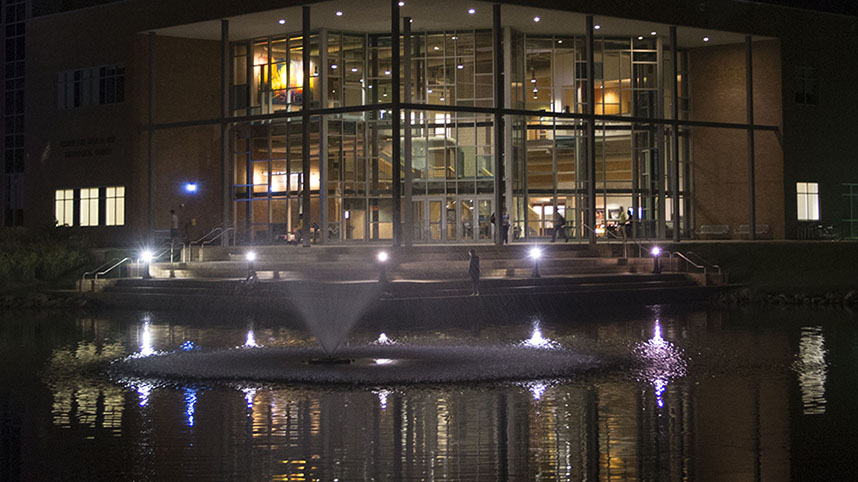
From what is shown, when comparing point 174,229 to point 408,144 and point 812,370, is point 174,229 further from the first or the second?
point 812,370

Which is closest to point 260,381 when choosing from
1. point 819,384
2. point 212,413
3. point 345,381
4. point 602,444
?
point 345,381

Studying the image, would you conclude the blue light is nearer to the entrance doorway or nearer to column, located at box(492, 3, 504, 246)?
column, located at box(492, 3, 504, 246)

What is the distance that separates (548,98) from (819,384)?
110 ft

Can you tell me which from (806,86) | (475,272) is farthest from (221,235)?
(806,86)

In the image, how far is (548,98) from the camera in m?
45.5

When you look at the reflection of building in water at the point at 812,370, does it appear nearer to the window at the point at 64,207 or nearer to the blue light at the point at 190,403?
the blue light at the point at 190,403

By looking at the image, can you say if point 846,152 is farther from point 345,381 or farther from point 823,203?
point 345,381

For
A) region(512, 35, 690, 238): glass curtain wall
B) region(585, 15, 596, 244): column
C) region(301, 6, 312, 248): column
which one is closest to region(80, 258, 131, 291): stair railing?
region(301, 6, 312, 248): column

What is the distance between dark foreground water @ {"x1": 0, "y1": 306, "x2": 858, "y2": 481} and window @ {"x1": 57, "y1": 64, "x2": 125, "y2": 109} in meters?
29.9

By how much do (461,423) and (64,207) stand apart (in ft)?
136

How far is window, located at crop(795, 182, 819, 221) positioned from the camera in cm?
4688

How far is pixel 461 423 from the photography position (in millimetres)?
10406

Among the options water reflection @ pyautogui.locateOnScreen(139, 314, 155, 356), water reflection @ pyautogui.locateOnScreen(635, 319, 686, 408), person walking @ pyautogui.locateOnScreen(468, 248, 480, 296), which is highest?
person walking @ pyautogui.locateOnScreen(468, 248, 480, 296)

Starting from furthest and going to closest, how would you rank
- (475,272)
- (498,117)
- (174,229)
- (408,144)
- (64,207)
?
(64,207) < (174,229) < (498,117) < (408,144) < (475,272)
